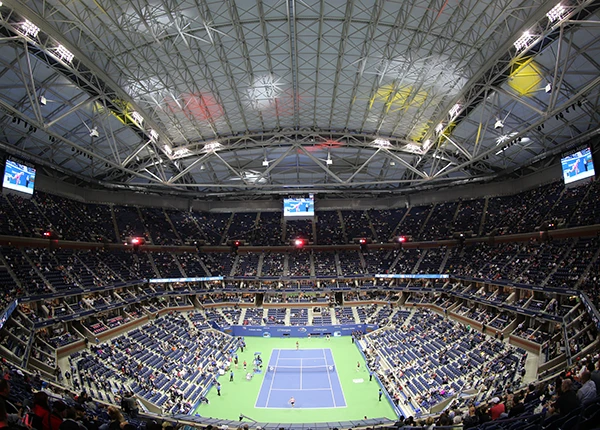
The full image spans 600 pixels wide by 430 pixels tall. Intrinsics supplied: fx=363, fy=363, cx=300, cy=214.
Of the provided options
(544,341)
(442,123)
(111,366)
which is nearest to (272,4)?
Answer: (442,123)

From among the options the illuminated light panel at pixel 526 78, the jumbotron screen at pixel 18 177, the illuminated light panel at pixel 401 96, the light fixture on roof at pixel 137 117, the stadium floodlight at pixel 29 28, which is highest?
the illuminated light panel at pixel 401 96

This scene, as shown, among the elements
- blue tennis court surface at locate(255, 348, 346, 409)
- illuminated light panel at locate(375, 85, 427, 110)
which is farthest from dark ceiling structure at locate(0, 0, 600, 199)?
blue tennis court surface at locate(255, 348, 346, 409)

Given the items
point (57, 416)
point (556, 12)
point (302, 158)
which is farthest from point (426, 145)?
point (57, 416)

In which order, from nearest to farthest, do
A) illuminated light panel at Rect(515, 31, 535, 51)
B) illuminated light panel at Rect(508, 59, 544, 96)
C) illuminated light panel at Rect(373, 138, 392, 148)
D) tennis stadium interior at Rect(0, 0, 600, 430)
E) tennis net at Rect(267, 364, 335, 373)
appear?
illuminated light panel at Rect(515, 31, 535, 51) → tennis stadium interior at Rect(0, 0, 600, 430) → illuminated light panel at Rect(508, 59, 544, 96) → tennis net at Rect(267, 364, 335, 373) → illuminated light panel at Rect(373, 138, 392, 148)

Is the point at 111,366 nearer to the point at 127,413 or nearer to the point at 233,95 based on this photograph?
the point at 127,413

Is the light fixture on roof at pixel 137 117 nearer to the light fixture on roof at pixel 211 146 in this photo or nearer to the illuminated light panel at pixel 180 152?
the illuminated light panel at pixel 180 152

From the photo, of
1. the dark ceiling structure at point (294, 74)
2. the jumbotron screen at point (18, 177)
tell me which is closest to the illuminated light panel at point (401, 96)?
the dark ceiling structure at point (294, 74)

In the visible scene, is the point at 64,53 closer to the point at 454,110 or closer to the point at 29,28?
the point at 29,28

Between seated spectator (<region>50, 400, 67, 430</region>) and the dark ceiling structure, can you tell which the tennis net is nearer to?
the dark ceiling structure
